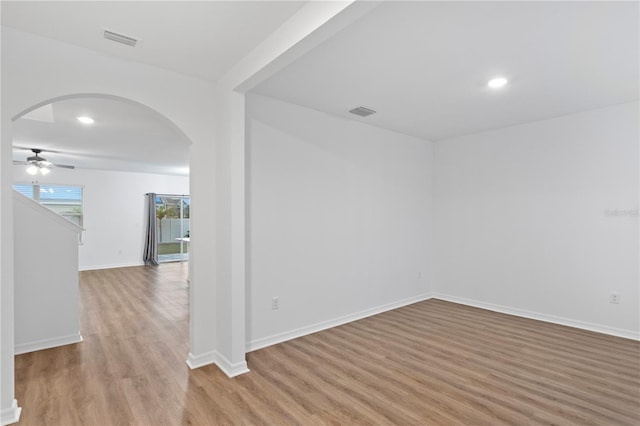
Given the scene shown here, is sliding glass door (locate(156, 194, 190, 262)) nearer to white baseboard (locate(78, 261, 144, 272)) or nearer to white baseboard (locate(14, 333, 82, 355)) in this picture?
white baseboard (locate(78, 261, 144, 272))

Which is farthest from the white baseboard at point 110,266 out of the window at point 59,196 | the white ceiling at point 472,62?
the white ceiling at point 472,62

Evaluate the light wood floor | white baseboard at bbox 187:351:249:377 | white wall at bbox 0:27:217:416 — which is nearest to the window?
the light wood floor

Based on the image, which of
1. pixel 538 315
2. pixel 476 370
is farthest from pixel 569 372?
pixel 538 315

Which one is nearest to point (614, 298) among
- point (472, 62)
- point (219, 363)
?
point (472, 62)

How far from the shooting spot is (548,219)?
4309 millimetres

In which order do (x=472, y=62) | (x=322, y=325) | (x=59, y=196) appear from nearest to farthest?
(x=472, y=62) → (x=322, y=325) → (x=59, y=196)

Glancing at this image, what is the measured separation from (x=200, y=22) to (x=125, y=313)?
407cm

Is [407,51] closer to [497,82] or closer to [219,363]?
[497,82]

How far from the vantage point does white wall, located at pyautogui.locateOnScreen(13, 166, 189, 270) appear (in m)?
8.04

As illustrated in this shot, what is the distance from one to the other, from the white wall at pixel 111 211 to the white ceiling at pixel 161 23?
702cm

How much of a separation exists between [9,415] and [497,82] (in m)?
4.61

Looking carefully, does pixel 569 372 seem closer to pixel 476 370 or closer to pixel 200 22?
pixel 476 370

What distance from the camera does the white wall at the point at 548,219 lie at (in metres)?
3.78

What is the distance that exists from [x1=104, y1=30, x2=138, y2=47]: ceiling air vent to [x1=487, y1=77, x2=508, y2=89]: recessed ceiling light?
9.99ft
